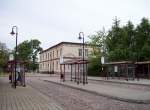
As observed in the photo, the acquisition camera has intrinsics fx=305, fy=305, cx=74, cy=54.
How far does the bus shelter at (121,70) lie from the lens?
41312mm

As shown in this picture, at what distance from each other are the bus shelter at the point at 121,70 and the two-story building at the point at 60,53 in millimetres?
26186

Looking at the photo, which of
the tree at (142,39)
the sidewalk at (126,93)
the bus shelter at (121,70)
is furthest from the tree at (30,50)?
the sidewalk at (126,93)

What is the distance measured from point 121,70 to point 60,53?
42.4m

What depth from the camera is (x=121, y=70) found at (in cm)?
4716

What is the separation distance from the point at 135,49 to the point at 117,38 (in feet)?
21.3

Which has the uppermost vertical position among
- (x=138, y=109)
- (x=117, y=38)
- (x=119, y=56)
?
(x=117, y=38)

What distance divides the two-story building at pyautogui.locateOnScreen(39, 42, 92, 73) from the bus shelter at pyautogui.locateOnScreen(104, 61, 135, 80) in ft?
85.9

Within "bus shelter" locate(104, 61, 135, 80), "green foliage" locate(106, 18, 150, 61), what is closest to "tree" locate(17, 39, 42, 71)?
"green foliage" locate(106, 18, 150, 61)

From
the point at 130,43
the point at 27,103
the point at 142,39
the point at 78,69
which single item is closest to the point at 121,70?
the point at 78,69

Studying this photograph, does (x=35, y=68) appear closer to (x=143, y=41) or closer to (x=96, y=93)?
(x=143, y=41)

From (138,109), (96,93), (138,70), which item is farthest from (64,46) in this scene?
(138,109)

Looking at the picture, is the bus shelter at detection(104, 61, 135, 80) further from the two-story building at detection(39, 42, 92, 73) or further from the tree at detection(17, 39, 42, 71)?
the tree at detection(17, 39, 42, 71)

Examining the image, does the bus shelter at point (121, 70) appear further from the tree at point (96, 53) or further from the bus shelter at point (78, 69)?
the tree at point (96, 53)

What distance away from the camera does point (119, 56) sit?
2299 inches
